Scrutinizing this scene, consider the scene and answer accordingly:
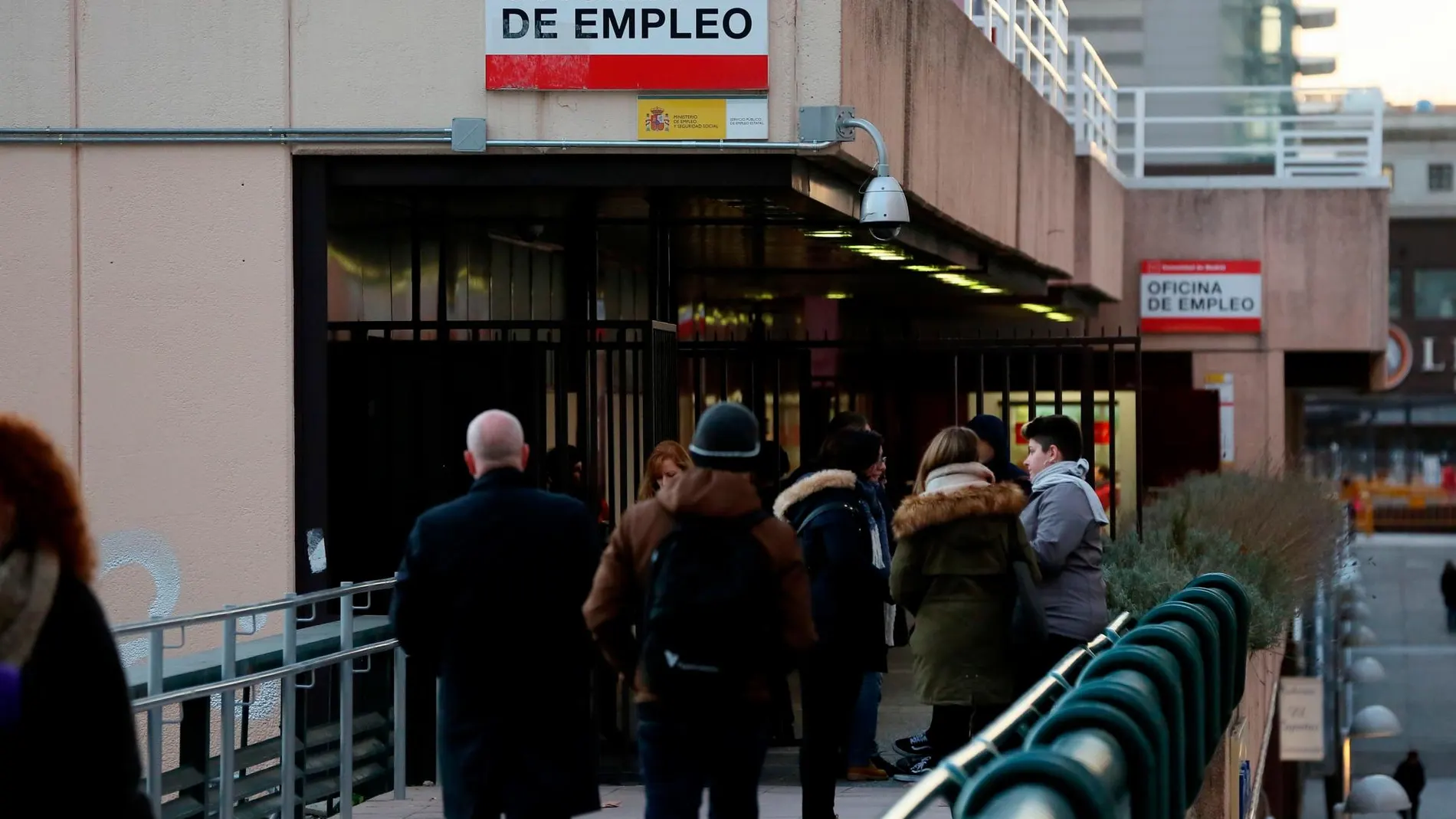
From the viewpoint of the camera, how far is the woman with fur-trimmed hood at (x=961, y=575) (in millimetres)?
7633

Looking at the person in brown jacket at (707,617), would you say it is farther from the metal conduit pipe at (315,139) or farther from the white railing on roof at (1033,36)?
the white railing on roof at (1033,36)

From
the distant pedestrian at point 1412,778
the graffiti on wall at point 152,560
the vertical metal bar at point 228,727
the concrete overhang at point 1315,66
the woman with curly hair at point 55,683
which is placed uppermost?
the concrete overhang at point 1315,66

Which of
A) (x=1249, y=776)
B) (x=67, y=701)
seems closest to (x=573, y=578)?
(x=67, y=701)

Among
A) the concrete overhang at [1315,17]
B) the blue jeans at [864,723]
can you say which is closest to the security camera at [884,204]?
the blue jeans at [864,723]

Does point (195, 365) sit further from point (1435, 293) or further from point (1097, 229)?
point (1435, 293)

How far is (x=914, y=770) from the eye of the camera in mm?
10664

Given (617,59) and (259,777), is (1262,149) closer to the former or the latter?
(617,59)

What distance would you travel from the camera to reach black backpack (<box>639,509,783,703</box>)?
5820 mm

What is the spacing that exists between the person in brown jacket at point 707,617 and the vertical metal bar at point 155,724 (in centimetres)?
198

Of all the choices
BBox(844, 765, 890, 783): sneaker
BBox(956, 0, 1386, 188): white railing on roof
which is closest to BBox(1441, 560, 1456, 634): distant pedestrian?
BBox(956, 0, 1386, 188): white railing on roof

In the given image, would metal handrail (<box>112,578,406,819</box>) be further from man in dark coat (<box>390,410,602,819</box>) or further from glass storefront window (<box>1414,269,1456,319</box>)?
glass storefront window (<box>1414,269,1456,319</box>)

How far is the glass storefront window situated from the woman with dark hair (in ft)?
241

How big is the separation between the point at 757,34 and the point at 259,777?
4121 millimetres

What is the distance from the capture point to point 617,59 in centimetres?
992
